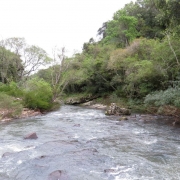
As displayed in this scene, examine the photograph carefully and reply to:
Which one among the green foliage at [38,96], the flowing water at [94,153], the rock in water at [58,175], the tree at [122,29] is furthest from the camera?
the tree at [122,29]

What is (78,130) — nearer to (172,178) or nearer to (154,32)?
(172,178)

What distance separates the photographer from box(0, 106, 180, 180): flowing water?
7637mm

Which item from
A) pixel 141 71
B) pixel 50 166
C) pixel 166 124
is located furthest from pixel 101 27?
pixel 50 166

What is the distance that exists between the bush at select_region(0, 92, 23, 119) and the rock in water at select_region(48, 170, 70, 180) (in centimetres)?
1291

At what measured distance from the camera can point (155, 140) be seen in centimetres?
1220

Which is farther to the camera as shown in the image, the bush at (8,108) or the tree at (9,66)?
the tree at (9,66)

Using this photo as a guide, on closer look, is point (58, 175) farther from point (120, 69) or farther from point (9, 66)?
point (9, 66)

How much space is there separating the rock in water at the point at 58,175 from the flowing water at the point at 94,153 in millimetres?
198

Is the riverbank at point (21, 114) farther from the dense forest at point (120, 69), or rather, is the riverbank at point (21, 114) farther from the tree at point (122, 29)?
the tree at point (122, 29)

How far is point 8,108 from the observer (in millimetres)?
19688

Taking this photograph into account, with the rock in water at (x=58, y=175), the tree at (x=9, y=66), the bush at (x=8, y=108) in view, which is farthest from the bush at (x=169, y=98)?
the tree at (x=9, y=66)

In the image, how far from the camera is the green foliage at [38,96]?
23.1 metres

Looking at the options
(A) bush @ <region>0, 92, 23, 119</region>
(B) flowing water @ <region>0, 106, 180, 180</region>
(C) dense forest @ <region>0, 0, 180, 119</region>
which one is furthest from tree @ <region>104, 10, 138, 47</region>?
(B) flowing water @ <region>0, 106, 180, 180</region>

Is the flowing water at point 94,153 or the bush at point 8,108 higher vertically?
the bush at point 8,108
